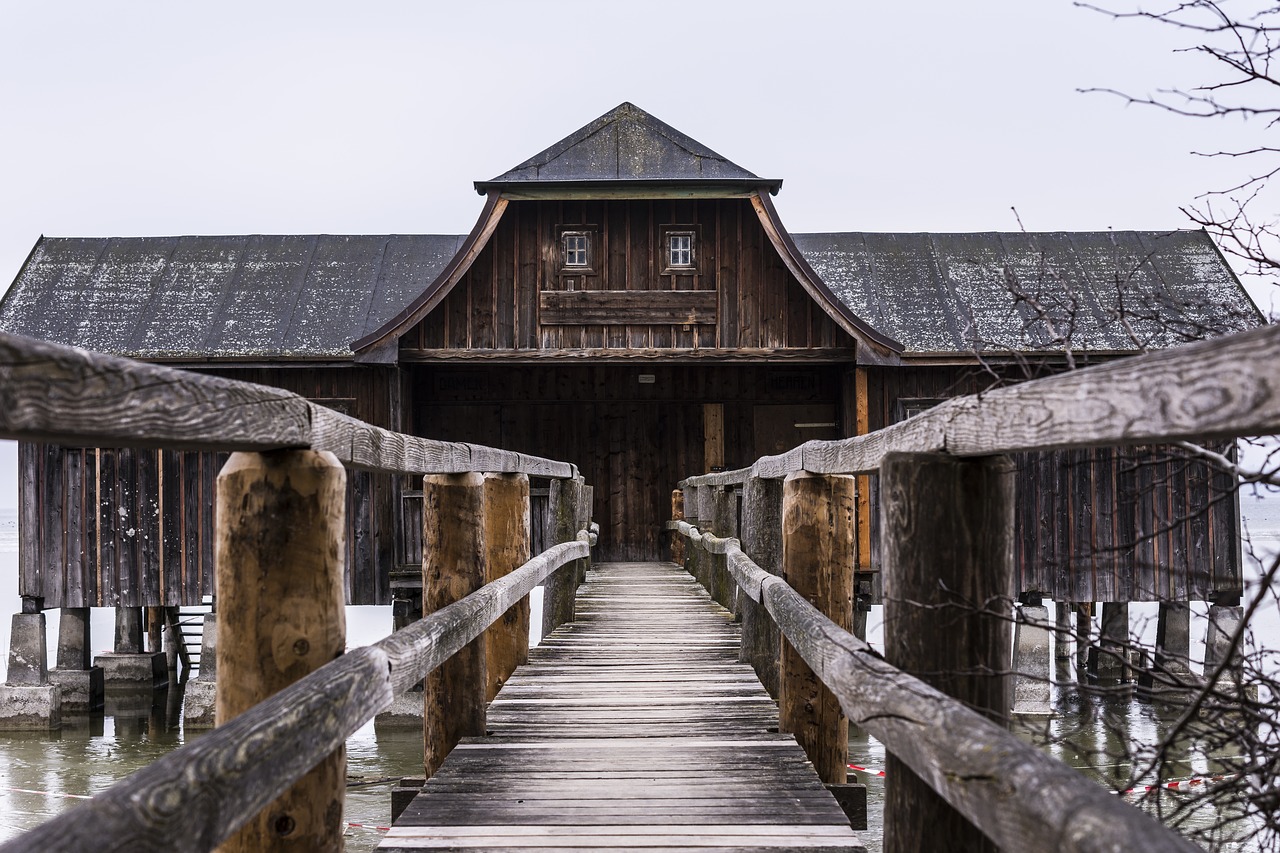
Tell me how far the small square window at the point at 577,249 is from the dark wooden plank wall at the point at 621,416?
2.45 meters

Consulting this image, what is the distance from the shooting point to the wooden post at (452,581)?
4.45 m

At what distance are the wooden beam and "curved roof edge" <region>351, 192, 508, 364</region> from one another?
1.20 m

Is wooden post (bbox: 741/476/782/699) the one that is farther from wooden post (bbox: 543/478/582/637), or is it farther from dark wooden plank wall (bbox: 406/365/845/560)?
dark wooden plank wall (bbox: 406/365/845/560)

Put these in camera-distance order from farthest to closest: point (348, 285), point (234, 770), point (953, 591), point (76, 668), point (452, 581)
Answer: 1. point (348, 285)
2. point (76, 668)
3. point (452, 581)
4. point (953, 591)
5. point (234, 770)

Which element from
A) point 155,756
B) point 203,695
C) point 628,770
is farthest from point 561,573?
point 203,695

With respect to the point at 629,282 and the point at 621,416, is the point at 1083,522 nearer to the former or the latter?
the point at 621,416

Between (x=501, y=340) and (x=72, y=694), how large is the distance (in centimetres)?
869

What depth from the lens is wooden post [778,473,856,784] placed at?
461cm

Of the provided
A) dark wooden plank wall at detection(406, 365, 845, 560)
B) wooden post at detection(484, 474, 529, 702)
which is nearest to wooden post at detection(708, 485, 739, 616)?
wooden post at detection(484, 474, 529, 702)

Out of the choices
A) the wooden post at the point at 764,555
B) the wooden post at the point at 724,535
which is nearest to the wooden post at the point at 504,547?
the wooden post at the point at 764,555

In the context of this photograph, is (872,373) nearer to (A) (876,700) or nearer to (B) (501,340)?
(B) (501,340)

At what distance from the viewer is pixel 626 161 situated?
16.2 m

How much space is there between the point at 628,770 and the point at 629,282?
485 inches

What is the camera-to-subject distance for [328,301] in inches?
725
